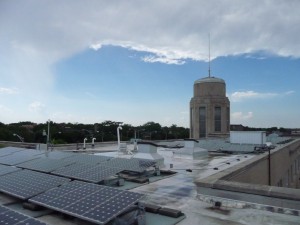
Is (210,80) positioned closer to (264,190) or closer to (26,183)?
(264,190)

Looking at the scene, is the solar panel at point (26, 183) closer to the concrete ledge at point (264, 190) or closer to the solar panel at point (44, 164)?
the solar panel at point (44, 164)

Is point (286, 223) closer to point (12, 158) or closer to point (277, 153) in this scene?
point (12, 158)

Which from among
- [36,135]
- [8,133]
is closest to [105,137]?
[36,135]

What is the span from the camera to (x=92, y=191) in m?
9.63

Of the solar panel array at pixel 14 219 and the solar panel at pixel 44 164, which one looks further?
the solar panel at pixel 44 164

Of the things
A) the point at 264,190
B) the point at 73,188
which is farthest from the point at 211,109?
the point at 73,188

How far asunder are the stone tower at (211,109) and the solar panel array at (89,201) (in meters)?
Result: 64.5

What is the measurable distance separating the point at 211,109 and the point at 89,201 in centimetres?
6611

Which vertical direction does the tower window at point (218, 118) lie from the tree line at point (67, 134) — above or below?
above

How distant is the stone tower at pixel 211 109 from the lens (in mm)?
72625

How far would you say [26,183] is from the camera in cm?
1150

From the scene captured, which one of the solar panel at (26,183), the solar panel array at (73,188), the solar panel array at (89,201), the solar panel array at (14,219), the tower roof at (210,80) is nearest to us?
the solar panel array at (14,219)

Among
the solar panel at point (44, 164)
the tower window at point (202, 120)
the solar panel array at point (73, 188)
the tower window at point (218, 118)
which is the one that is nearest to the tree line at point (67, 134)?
the tower window at point (202, 120)

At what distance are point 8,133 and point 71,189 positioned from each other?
79354 mm
